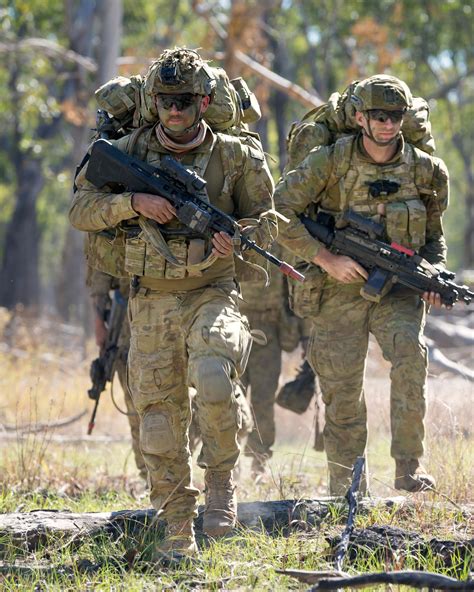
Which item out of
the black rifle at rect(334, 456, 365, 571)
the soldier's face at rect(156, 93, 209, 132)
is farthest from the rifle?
the black rifle at rect(334, 456, 365, 571)

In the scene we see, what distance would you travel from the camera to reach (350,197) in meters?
6.80

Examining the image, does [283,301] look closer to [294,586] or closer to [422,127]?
[422,127]

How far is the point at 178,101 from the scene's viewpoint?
18.1 feet

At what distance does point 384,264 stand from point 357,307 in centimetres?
36

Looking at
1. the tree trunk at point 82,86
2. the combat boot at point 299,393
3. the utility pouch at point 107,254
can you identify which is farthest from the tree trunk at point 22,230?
the utility pouch at point 107,254

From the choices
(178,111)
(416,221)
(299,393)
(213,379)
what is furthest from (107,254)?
(299,393)

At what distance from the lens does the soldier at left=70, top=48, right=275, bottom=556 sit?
525 centimetres

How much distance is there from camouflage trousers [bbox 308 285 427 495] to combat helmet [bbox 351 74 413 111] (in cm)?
106

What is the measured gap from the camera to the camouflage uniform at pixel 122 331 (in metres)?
7.65

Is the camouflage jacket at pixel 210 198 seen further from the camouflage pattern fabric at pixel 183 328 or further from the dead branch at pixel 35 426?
the dead branch at pixel 35 426

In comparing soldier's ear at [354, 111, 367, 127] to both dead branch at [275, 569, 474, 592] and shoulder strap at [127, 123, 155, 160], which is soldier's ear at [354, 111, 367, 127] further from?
dead branch at [275, 569, 474, 592]

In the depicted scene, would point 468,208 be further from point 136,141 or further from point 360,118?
point 136,141

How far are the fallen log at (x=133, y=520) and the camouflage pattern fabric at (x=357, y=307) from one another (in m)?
0.91

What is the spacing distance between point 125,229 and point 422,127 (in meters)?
2.01
